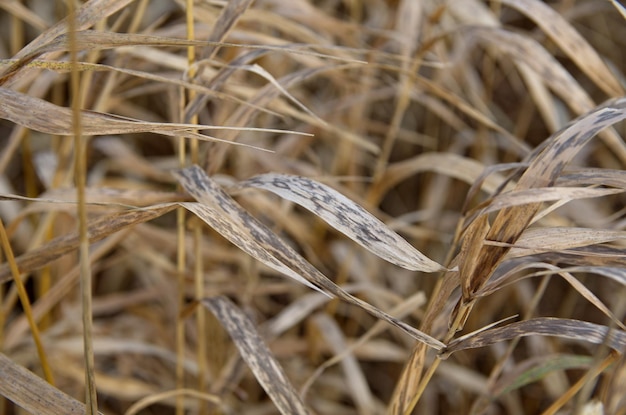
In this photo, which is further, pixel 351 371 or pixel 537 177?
pixel 351 371

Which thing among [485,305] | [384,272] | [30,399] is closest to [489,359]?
[485,305]

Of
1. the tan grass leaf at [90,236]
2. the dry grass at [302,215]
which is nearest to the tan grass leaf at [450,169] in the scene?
the dry grass at [302,215]

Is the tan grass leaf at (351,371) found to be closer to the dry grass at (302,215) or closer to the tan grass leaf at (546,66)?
the dry grass at (302,215)

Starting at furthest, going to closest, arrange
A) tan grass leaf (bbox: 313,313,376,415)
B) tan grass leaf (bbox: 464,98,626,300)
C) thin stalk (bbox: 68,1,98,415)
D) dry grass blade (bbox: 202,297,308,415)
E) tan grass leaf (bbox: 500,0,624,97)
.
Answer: tan grass leaf (bbox: 313,313,376,415)
tan grass leaf (bbox: 500,0,624,97)
dry grass blade (bbox: 202,297,308,415)
tan grass leaf (bbox: 464,98,626,300)
thin stalk (bbox: 68,1,98,415)

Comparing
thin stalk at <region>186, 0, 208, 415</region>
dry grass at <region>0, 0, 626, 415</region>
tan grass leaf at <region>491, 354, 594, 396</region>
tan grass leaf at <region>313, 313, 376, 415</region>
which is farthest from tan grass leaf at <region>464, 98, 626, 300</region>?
tan grass leaf at <region>313, 313, 376, 415</region>

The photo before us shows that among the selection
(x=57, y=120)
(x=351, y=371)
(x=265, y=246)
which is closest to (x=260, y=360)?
(x=265, y=246)

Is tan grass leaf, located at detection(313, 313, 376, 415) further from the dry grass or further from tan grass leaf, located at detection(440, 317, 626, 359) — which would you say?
tan grass leaf, located at detection(440, 317, 626, 359)

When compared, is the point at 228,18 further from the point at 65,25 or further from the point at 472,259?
the point at 472,259
